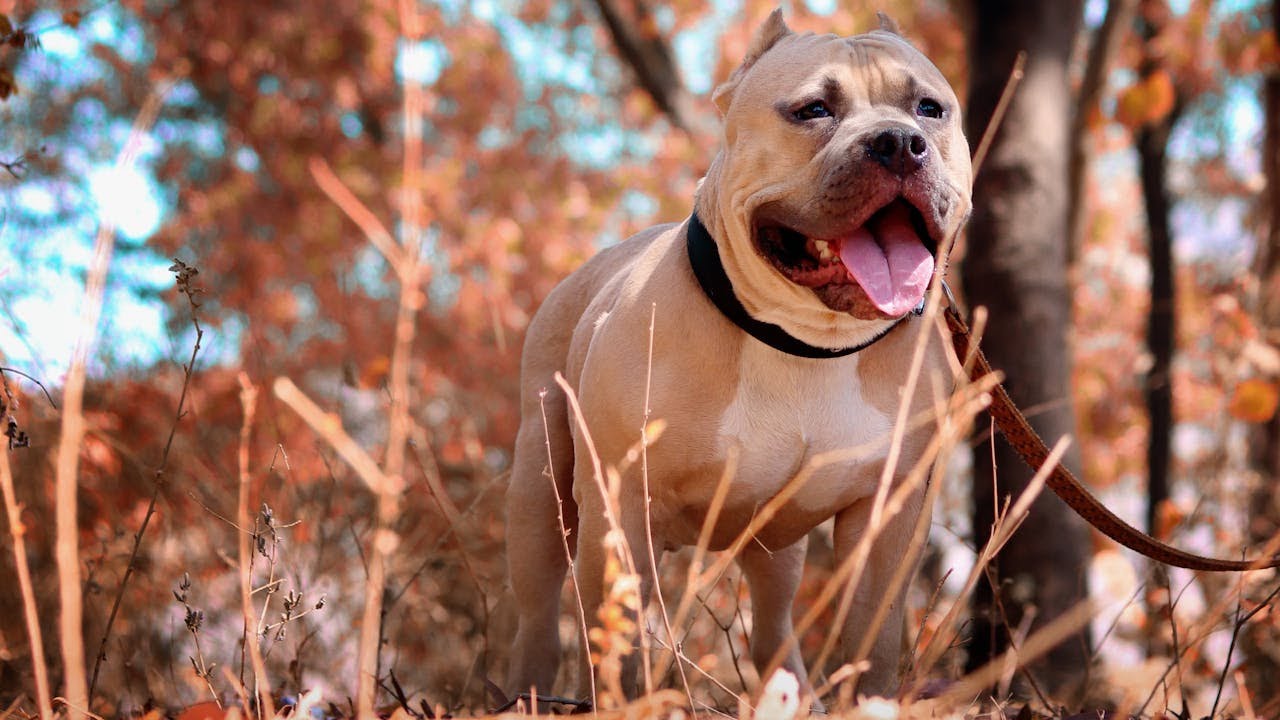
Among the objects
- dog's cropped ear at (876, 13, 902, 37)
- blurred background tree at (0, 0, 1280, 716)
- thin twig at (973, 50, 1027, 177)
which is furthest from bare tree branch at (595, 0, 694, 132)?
dog's cropped ear at (876, 13, 902, 37)

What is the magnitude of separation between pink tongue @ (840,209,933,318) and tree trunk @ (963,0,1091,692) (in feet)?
7.55

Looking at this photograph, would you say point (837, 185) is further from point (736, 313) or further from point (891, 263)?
point (736, 313)

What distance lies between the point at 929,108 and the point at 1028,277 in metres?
2.40

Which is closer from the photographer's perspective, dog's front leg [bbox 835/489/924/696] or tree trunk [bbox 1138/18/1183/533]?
dog's front leg [bbox 835/489/924/696]

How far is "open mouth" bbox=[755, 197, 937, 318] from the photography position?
2475 mm

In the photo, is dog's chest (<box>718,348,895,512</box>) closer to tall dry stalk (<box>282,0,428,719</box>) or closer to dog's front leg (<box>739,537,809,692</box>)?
dog's front leg (<box>739,537,809,692</box>)

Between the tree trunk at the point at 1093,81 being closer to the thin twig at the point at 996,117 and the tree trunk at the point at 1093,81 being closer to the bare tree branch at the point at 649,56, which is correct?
the thin twig at the point at 996,117

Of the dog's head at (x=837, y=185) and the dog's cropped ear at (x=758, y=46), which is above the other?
the dog's cropped ear at (x=758, y=46)

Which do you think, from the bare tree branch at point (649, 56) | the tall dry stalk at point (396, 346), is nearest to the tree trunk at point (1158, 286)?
the bare tree branch at point (649, 56)

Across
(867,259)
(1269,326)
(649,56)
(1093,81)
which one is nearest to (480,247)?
(649,56)

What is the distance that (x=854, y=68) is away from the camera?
2676mm

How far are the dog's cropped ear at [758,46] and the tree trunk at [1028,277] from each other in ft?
7.63

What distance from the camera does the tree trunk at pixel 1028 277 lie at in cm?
476

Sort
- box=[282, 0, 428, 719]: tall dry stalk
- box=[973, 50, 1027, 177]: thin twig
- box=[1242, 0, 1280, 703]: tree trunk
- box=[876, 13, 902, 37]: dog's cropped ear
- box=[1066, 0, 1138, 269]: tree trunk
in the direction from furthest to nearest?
1. box=[1066, 0, 1138, 269]: tree trunk
2. box=[1242, 0, 1280, 703]: tree trunk
3. box=[876, 13, 902, 37]: dog's cropped ear
4. box=[973, 50, 1027, 177]: thin twig
5. box=[282, 0, 428, 719]: tall dry stalk
